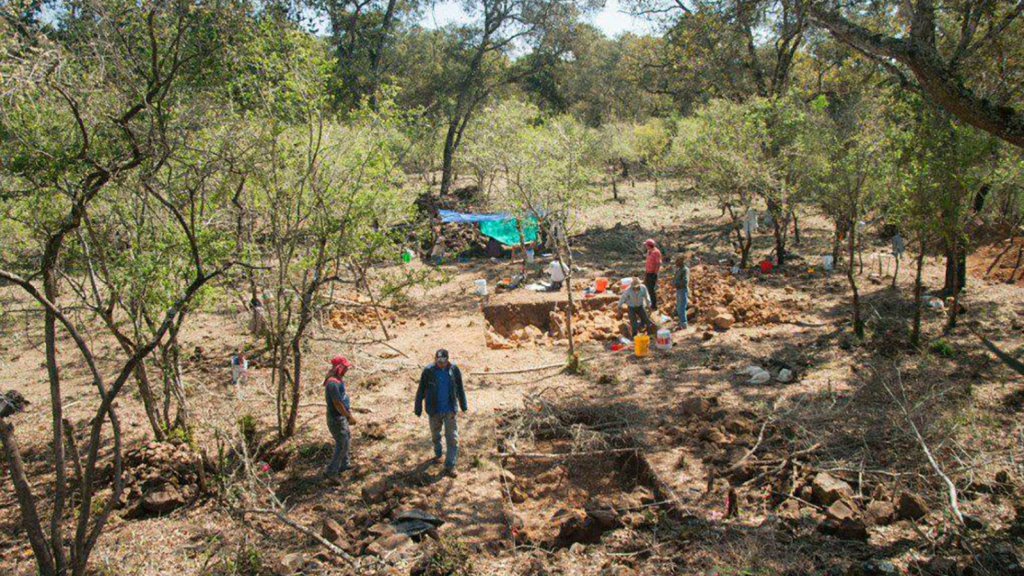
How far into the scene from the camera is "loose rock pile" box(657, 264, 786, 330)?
11.4 m

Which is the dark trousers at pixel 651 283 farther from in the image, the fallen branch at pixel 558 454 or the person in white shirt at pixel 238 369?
the person in white shirt at pixel 238 369

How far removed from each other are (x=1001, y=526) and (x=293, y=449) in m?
6.64

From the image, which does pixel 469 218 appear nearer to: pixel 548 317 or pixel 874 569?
pixel 548 317

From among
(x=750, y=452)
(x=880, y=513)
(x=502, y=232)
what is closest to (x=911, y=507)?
(x=880, y=513)

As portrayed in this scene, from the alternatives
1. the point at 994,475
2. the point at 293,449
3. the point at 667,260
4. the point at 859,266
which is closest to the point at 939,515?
the point at 994,475

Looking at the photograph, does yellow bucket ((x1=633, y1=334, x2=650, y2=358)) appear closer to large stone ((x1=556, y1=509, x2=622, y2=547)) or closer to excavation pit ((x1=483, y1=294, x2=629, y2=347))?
excavation pit ((x1=483, y1=294, x2=629, y2=347))

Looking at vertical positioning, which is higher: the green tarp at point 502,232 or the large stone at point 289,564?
the green tarp at point 502,232

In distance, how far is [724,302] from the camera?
12094 millimetres

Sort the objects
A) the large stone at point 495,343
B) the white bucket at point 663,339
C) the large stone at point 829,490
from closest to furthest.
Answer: the large stone at point 829,490, the white bucket at point 663,339, the large stone at point 495,343

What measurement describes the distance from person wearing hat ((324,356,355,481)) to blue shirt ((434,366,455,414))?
2.89 ft

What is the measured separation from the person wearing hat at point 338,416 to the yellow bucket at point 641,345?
4.98 meters

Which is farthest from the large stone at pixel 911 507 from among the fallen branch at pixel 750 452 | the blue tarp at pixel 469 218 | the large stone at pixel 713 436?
the blue tarp at pixel 469 218

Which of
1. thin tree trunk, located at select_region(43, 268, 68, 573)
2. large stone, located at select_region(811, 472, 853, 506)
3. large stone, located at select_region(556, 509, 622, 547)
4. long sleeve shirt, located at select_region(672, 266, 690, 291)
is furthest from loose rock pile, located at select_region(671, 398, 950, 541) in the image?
thin tree trunk, located at select_region(43, 268, 68, 573)

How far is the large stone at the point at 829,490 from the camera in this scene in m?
5.14
